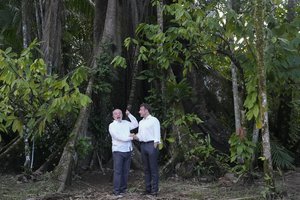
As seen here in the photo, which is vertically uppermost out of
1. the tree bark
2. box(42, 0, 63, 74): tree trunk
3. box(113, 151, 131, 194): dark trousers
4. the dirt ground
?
box(42, 0, 63, 74): tree trunk

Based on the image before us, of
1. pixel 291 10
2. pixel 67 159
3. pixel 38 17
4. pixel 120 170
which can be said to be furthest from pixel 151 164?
pixel 38 17

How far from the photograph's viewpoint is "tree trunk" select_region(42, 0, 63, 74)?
39.3 ft

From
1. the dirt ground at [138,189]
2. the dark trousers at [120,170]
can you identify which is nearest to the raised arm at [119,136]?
the dark trousers at [120,170]

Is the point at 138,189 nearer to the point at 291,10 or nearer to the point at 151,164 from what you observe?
the point at 151,164

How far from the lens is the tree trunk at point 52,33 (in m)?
12.0

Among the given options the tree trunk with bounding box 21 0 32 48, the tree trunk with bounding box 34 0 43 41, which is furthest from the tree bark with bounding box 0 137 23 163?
the tree trunk with bounding box 34 0 43 41

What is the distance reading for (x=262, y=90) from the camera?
7.85 metres

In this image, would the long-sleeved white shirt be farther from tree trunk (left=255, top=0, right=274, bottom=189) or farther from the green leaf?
tree trunk (left=255, top=0, right=274, bottom=189)

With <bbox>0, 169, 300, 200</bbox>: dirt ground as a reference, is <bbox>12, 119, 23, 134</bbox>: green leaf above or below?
above

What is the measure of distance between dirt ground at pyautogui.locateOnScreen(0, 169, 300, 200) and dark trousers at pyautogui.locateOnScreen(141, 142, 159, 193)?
0.22m

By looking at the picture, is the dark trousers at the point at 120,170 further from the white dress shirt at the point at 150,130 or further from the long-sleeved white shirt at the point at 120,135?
the white dress shirt at the point at 150,130

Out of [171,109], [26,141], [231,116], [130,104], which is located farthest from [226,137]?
[26,141]

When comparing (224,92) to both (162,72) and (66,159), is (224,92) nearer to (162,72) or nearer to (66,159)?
(162,72)

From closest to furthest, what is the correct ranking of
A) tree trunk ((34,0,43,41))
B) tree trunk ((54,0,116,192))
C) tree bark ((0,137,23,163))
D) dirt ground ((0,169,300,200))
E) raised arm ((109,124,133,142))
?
dirt ground ((0,169,300,200)), raised arm ((109,124,133,142)), tree trunk ((54,0,116,192)), tree bark ((0,137,23,163)), tree trunk ((34,0,43,41))
